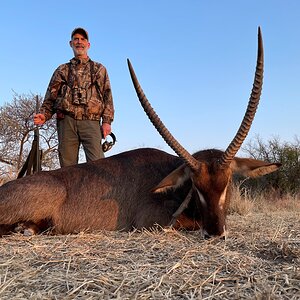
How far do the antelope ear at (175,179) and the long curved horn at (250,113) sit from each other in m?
0.52

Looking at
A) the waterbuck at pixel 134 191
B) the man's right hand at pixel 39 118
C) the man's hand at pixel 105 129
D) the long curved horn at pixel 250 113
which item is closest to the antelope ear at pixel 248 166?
the waterbuck at pixel 134 191

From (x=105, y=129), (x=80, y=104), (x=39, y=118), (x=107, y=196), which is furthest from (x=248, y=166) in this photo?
(x=39, y=118)

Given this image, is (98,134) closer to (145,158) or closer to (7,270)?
(145,158)

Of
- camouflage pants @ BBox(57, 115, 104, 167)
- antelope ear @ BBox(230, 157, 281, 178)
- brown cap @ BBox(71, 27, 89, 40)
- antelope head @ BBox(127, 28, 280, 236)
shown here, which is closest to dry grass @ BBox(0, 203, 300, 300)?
antelope head @ BBox(127, 28, 280, 236)

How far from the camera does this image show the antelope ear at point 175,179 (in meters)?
4.90

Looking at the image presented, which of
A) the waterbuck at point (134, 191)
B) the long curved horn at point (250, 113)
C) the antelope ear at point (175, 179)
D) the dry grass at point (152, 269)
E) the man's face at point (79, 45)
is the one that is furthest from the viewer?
the man's face at point (79, 45)

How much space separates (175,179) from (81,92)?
268cm

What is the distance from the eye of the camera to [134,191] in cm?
531

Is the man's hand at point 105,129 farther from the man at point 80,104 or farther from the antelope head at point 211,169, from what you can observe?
the antelope head at point 211,169

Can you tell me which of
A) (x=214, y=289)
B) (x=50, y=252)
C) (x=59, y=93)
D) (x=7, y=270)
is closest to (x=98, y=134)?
(x=59, y=93)

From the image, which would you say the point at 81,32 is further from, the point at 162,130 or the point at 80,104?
the point at 162,130

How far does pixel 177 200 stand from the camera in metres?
5.07

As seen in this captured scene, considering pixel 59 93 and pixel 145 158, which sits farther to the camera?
pixel 59 93

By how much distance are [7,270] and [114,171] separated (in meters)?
2.74
